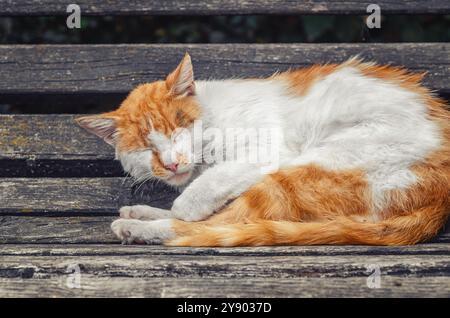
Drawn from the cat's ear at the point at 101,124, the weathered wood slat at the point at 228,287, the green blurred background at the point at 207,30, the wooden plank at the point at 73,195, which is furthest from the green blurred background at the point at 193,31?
the weathered wood slat at the point at 228,287

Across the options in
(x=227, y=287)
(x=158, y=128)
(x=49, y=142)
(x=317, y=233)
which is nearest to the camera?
(x=227, y=287)

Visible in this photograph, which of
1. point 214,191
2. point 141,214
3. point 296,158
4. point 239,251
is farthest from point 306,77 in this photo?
point 239,251

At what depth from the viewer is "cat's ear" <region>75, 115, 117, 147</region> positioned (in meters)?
2.59

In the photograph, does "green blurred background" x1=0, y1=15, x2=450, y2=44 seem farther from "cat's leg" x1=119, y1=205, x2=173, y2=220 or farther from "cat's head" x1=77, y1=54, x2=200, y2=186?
"cat's leg" x1=119, y1=205, x2=173, y2=220

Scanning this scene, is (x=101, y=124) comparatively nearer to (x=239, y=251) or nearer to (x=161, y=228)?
(x=161, y=228)

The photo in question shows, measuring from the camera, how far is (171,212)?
8.32ft

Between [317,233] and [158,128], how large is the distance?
760 millimetres

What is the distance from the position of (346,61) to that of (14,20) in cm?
182

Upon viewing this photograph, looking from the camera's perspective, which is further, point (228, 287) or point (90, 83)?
point (90, 83)

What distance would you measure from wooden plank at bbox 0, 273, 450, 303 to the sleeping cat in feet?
1.35

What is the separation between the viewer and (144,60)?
3.00m

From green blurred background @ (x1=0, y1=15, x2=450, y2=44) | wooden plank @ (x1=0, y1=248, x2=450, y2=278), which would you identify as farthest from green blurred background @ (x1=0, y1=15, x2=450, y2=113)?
wooden plank @ (x1=0, y1=248, x2=450, y2=278)

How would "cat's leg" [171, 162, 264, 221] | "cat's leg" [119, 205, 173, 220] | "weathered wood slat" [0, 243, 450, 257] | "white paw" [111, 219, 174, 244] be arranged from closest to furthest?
"weathered wood slat" [0, 243, 450, 257] → "white paw" [111, 219, 174, 244] → "cat's leg" [171, 162, 264, 221] → "cat's leg" [119, 205, 173, 220]

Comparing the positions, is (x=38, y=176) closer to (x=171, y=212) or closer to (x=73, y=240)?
(x=73, y=240)
